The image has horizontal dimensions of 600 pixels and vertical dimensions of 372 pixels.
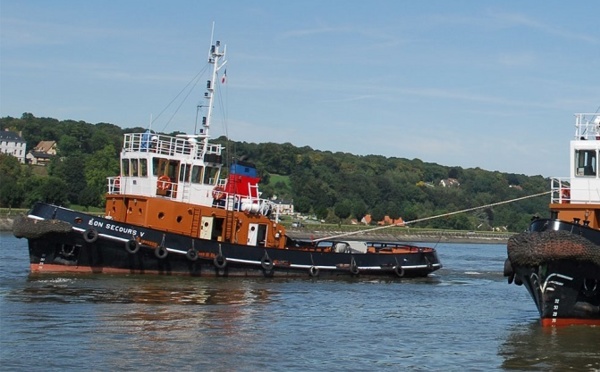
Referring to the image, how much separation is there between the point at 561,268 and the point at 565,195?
412 cm

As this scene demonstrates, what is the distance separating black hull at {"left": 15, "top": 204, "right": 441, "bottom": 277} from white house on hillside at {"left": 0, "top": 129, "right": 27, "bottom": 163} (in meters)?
122

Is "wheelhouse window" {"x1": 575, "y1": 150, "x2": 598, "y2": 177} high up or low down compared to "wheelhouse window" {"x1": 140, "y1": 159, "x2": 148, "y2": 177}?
up

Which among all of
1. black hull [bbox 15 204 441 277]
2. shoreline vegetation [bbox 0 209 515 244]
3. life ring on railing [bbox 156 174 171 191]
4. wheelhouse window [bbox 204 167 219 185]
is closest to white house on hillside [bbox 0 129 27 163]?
shoreline vegetation [bbox 0 209 515 244]

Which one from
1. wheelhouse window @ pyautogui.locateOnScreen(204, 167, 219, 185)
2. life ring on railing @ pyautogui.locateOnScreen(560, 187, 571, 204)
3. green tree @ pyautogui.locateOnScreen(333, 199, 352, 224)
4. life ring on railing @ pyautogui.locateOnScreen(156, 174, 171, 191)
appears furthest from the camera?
green tree @ pyautogui.locateOnScreen(333, 199, 352, 224)

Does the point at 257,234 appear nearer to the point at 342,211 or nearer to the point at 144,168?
the point at 144,168

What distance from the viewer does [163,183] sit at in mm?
31969

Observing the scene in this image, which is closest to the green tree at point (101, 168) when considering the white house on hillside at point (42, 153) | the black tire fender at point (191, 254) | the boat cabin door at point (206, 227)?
the white house on hillside at point (42, 153)

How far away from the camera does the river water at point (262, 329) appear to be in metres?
17.0

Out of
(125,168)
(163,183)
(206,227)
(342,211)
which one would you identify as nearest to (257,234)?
(206,227)

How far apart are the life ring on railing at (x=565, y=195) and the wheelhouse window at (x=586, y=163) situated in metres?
0.61

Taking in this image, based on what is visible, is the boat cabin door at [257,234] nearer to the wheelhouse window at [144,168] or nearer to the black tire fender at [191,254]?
the black tire fender at [191,254]

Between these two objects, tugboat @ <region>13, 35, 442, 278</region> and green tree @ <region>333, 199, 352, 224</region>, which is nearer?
tugboat @ <region>13, 35, 442, 278</region>

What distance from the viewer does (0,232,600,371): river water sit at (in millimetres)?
16984

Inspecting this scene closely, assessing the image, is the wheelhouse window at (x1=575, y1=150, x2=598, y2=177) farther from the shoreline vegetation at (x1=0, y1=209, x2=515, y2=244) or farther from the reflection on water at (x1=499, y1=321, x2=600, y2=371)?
the shoreline vegetation at (x1=0, y1=209, x2=515, y2=244)
